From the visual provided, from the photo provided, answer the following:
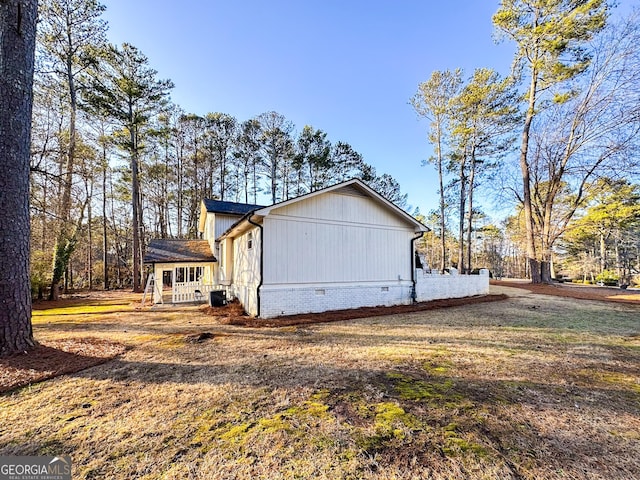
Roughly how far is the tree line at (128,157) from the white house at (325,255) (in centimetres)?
855

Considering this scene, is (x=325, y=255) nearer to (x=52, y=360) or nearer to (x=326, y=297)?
(x=326, y=297)

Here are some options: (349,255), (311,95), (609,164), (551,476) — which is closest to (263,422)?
(551,476)

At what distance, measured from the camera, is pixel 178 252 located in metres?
12.7

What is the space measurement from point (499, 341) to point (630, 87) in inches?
668

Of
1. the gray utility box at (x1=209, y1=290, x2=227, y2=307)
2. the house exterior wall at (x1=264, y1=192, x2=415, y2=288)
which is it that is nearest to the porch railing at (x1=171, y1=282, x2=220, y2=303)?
the gray utility box at (x1=209, y1=290, x2=227, y2=307)

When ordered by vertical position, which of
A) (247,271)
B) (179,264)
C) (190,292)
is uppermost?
(179,264)

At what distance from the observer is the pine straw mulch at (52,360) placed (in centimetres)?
366

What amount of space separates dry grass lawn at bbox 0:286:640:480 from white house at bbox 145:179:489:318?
2.75m

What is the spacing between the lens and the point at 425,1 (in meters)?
10.5

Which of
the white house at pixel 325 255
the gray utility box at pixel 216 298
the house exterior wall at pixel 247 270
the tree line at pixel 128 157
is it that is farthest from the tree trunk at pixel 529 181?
the gray utility box at pixel 216 298

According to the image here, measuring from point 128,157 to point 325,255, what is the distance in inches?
687

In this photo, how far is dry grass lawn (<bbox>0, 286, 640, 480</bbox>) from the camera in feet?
6.77

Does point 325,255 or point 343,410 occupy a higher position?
point 325,255

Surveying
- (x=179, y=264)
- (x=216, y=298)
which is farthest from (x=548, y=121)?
(x=179, y=264)
